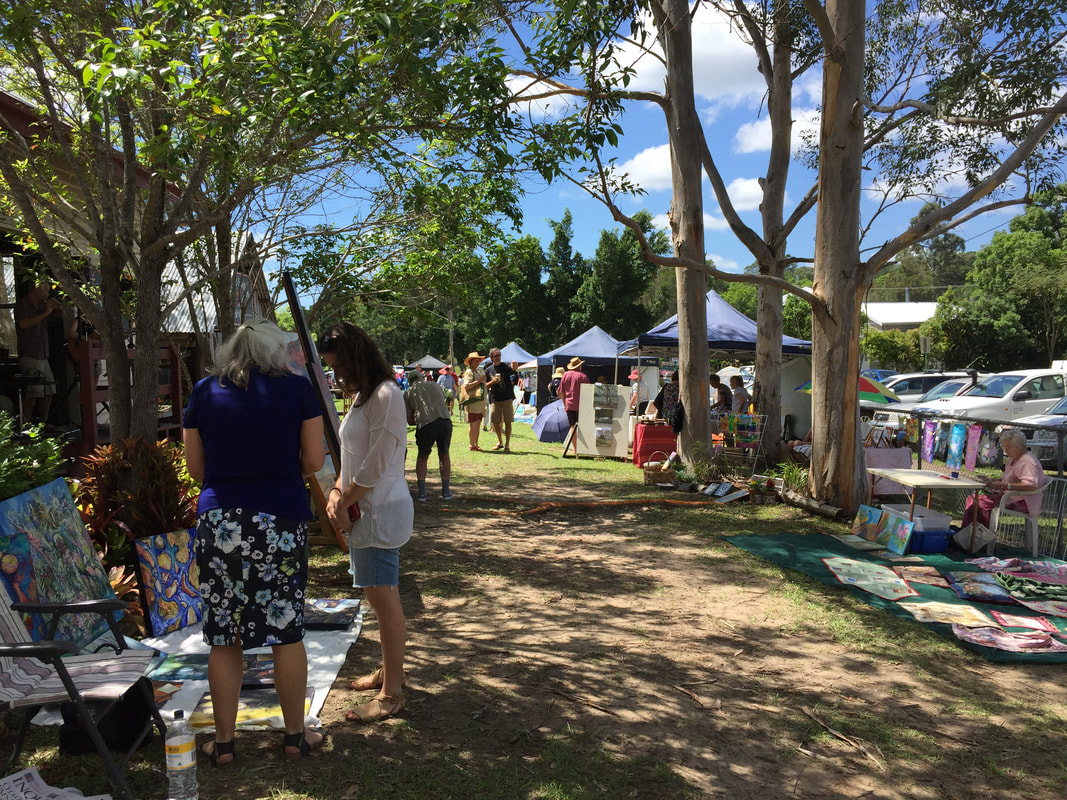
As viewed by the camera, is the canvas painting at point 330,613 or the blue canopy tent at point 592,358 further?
the blue canopy tent at point 592,358

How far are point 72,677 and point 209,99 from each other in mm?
3745

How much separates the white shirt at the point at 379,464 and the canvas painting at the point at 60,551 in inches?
56.3

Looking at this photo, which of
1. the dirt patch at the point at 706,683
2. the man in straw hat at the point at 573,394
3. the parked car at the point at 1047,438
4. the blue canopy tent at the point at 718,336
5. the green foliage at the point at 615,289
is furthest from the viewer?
the green foliage at the point at 615,289

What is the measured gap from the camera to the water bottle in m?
2.43

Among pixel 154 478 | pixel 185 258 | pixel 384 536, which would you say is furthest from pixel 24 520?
pixel 185 258

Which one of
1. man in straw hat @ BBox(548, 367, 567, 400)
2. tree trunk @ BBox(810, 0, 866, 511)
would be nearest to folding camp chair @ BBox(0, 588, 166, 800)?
tree trunk @ BBox(810, 0, 866, 511)

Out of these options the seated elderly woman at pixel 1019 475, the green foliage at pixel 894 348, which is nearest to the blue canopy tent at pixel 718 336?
the seated elderly woman at pixel 1019 475

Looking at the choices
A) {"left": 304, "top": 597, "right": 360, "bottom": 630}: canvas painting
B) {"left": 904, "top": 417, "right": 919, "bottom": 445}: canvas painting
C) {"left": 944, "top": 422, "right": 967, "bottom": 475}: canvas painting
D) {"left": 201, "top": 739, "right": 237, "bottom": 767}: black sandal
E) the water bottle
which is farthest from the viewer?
{"left": 904, "top": 417, "right": 919, "bottom": 445}: canvas painting

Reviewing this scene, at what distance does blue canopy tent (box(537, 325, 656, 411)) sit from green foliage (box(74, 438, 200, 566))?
1154 cm

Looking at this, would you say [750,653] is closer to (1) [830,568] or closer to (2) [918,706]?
(2) [918,706]

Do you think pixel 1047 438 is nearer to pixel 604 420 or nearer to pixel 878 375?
pixel 604 420

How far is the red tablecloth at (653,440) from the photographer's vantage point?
40.1ft

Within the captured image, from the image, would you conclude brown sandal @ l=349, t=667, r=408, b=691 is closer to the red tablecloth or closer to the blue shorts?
the blue shorts

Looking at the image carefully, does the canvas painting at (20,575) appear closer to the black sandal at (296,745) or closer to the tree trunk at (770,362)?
the black sandal at (296,745)
